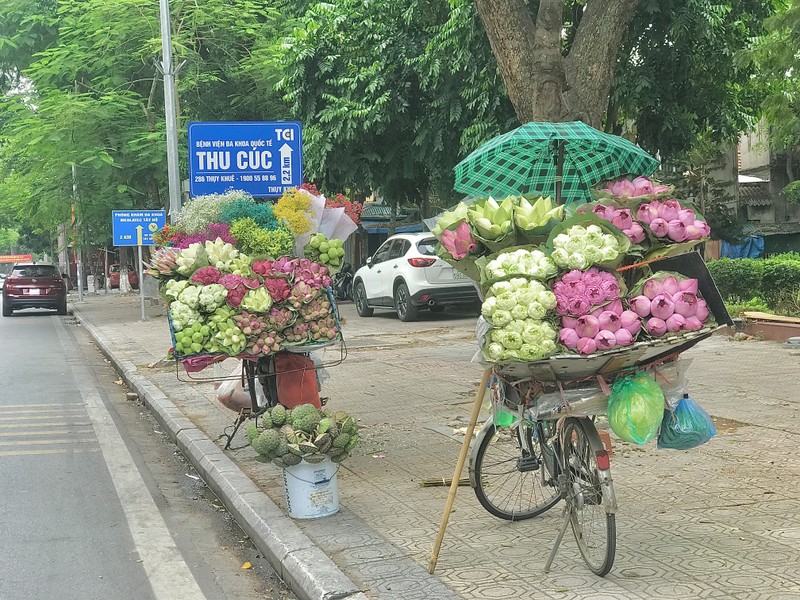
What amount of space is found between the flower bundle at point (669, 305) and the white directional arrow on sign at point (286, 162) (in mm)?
6194

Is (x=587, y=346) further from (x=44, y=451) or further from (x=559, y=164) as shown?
(x=44, y=451)

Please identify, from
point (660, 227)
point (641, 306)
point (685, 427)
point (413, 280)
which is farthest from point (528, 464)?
point (413, 280)

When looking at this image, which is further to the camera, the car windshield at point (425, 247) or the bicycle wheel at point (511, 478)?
the car windshield at point (425, 247)

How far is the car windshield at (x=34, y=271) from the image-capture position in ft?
93.4

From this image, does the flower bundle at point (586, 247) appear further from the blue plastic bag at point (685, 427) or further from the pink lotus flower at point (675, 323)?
the blue plastic bag at point (685, 427)

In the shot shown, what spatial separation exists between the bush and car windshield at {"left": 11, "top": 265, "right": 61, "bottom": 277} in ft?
73.0

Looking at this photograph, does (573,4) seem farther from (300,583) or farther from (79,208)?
(79,208)

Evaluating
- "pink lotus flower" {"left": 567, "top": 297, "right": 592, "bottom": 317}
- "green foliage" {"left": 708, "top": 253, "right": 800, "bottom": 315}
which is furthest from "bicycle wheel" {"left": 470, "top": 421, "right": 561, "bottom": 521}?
"green foliage" {"left": 708, "top": 253, "right": 800, "bottom": 315}

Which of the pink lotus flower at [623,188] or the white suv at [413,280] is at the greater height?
the pink lotus flower at [623,188]

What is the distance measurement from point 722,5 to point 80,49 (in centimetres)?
1555

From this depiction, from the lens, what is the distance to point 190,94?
2392cm

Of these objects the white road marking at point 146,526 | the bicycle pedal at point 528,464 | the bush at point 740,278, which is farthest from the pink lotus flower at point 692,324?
the bush at point 740,278

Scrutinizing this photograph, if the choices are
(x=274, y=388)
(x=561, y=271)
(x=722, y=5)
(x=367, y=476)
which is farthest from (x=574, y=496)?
(x=722, y=5)

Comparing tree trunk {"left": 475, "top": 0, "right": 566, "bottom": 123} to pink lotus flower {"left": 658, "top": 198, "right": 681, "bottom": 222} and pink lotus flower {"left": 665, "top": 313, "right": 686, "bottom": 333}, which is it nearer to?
pink lotus flower {"left": 658, "top": 198, "right": 681, "bottom": 222}
